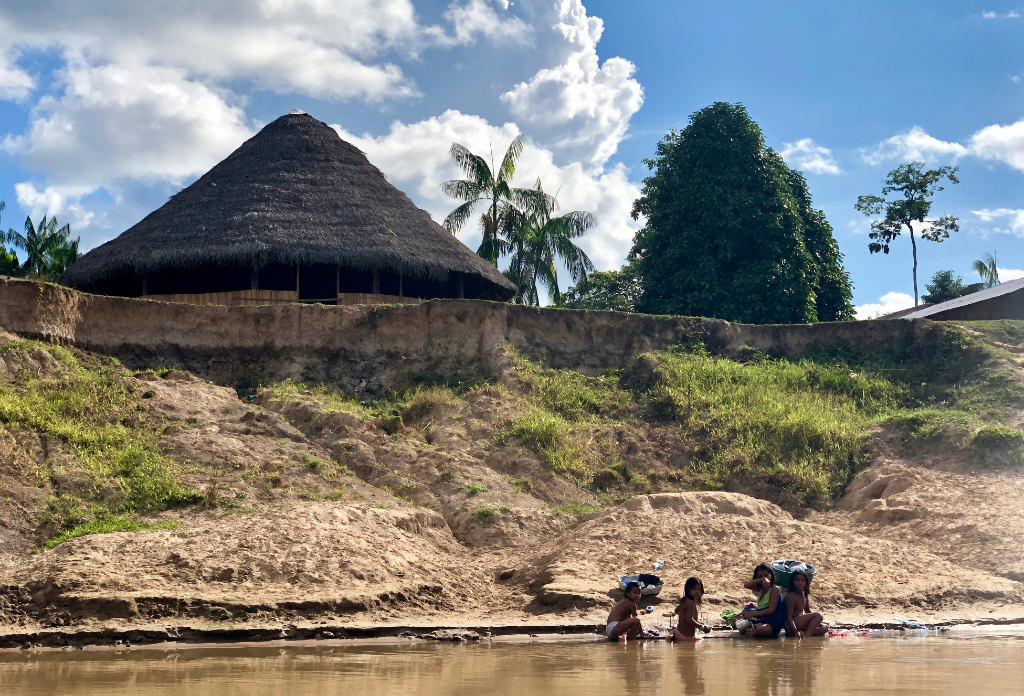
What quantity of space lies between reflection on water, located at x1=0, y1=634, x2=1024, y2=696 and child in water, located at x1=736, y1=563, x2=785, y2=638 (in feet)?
1.08

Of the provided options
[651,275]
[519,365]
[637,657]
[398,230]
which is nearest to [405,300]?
[398,230]

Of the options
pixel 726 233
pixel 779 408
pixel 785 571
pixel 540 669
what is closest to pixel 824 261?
pixel 726 233

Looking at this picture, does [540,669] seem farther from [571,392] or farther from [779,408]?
[779,408]

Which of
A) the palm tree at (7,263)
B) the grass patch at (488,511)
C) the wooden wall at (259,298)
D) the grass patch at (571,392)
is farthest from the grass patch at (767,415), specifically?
the palm tree at (7,263)

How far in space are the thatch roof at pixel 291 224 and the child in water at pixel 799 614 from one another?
1296 cm

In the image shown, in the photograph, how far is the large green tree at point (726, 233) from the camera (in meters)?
26.3

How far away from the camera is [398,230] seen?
77.7ft

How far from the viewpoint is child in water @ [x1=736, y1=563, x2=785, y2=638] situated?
36.9ft

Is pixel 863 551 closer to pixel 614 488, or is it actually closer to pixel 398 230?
pixel 614 488

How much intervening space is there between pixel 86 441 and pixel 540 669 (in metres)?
7.92

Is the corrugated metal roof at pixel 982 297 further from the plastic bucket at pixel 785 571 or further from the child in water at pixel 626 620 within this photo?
the child in water at pixel 626 620

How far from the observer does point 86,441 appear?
46.5 feet

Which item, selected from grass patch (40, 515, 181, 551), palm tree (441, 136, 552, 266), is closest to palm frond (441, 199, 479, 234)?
palm tree (441, 136, 552, 266)

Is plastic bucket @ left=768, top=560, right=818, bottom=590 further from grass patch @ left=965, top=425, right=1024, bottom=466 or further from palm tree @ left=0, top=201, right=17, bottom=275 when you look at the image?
palm tree @ left=0, top=201, right=17, bottom=275
